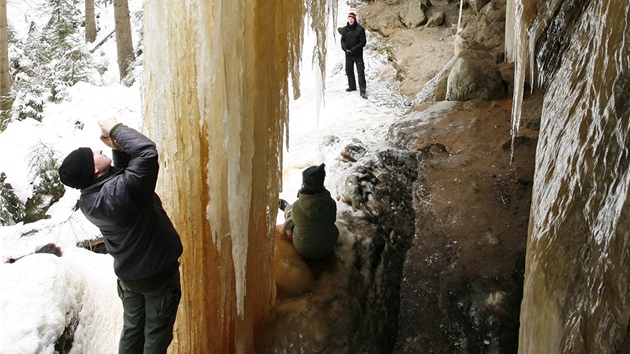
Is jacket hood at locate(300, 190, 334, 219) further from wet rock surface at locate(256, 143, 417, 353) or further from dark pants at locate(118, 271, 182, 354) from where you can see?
dark pants at locate(118, 271, 182, 354)

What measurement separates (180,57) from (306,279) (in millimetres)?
1999

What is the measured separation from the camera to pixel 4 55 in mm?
9109

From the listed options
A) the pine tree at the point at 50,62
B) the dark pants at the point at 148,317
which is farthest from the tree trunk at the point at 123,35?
the dark pants at the point at 148,317

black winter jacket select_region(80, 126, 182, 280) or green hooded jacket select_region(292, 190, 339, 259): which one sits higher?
black winter jacket select_region(80, 126, 182, 280)

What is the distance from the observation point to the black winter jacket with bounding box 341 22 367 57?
8.98 meters

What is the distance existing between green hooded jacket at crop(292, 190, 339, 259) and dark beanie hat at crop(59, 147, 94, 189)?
5.59 ft

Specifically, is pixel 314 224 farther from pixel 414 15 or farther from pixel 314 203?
pixel 414 15

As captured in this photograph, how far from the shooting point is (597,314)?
2.15 m

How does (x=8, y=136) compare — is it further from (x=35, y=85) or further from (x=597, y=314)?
(x=597, y=314)

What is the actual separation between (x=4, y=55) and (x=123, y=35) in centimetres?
227

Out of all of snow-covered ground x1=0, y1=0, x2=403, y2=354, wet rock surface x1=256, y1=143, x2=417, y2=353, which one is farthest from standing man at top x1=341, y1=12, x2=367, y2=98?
wet rock surface x1=256, y1=143, x2=417, y2=353

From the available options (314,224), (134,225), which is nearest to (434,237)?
(314,224)

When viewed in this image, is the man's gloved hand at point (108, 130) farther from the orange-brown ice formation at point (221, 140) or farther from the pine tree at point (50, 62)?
the pine tree at point (50, 62)

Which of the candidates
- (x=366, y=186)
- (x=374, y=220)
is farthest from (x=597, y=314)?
Answer: (x=366, y=186)
